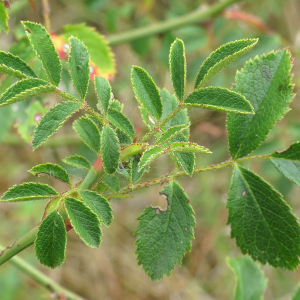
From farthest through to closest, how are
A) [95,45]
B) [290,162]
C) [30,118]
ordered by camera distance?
[95,45]
[30,118]
[290,162]

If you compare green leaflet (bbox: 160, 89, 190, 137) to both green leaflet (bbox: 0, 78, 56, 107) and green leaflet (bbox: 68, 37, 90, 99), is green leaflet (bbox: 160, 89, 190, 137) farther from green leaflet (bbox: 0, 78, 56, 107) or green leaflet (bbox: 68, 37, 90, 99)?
green leaflet (bbox: 0, 78, 56, 107)

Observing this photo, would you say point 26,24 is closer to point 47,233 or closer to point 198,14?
point 47,233

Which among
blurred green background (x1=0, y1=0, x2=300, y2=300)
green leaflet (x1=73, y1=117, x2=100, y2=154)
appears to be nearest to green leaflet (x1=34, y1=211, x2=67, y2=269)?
green leaflet (x1=73, y1=117, x2=100, y2=154)

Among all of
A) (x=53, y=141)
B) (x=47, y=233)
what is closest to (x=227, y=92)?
(x=47, y=233)

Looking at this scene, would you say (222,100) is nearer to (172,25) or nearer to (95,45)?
(95,45)

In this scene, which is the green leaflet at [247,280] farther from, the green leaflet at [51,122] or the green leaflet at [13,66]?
the green leaflet at [13,66]

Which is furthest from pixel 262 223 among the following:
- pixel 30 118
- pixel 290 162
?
Result: pixel 30 118
